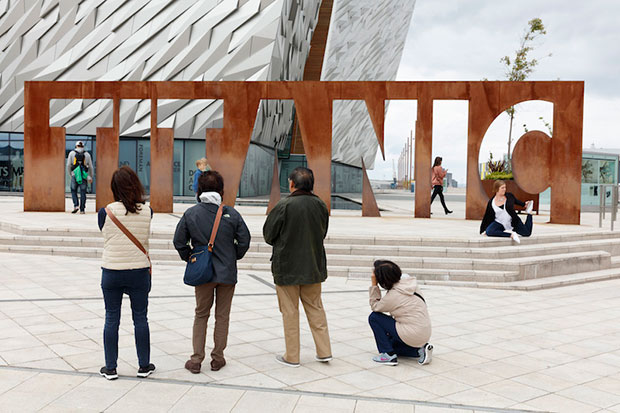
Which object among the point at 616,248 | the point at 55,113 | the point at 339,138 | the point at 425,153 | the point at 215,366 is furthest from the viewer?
the point at 339,138

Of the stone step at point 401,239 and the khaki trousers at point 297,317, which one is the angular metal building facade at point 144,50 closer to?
the stone step at point 401,239

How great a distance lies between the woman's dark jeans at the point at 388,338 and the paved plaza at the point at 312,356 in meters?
0.15

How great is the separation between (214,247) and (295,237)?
2.37ft

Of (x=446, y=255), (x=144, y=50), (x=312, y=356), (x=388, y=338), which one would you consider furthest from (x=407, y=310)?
(x=144, y=50)

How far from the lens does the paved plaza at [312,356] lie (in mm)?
4148

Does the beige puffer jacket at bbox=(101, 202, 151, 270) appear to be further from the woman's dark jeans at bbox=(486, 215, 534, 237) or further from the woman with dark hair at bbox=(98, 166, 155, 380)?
the woman's dark jeans at bbox=(486, 215, 534, 237)

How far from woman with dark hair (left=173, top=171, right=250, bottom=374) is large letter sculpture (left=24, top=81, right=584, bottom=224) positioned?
9812mm

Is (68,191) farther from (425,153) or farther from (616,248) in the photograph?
(616,248)

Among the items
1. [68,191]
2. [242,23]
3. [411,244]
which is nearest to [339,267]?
[411,244]

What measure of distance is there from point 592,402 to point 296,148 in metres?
39.3

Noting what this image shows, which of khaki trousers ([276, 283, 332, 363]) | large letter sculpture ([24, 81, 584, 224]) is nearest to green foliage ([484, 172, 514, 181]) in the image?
large letter sculpture ([24, 81, 584, 224])

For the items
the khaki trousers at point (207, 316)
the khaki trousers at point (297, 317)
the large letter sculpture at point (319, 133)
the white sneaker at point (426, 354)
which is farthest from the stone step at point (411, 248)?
the khaki trousers at point (207, 316)

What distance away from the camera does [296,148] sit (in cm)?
4297

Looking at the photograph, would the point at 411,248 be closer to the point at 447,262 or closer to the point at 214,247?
the point at 447,262
